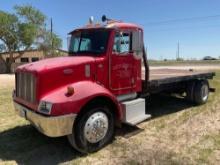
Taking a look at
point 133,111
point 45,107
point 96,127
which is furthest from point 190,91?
point 45,107

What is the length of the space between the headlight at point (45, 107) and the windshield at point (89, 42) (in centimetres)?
170

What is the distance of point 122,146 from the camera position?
5.95 meters

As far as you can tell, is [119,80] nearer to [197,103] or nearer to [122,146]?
[122,146]

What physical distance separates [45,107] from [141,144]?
2.14 meters

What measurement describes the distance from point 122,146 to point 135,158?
2.05ft

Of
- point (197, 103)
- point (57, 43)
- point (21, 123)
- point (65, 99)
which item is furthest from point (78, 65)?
point (57, 43)

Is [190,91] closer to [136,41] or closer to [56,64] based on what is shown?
[136,41]

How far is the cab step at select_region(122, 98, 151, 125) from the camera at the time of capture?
6535 millimetres

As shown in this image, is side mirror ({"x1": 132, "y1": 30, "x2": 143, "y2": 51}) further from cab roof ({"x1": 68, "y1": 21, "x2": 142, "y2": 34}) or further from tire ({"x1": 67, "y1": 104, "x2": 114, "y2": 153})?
tire ({"x1": 67, "y1": 104, "x2": 114, "y2": 153})

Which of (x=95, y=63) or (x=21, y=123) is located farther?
(x=21, y=123)

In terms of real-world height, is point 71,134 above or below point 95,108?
below

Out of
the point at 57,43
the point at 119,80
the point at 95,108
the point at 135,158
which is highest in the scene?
the point at 57,43

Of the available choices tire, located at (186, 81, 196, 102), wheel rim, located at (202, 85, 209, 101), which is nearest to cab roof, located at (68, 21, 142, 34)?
tire, located at (186, 81, 196, 102)

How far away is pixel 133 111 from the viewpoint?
6758 mm
